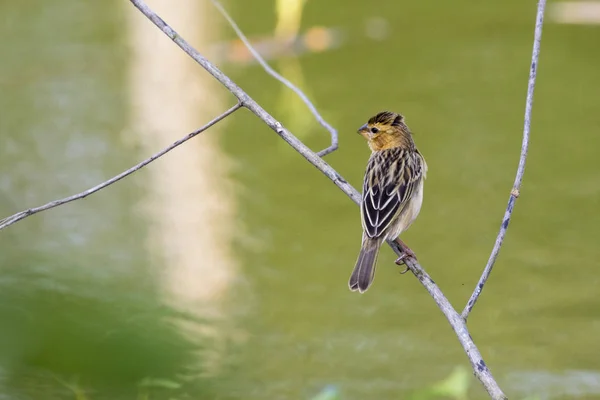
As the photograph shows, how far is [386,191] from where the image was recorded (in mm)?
4086

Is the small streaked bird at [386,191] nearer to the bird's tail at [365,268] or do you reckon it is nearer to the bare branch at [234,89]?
the bird's tail at [365,268]

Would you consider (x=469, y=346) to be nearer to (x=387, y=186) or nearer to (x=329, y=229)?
(x=387, y=186)

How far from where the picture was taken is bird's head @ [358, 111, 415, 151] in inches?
177

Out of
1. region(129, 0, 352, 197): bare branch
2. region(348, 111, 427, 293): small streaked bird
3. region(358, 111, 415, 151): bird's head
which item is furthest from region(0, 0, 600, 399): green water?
region(358, 111, 415, 151): bird's head

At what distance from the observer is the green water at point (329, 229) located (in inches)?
186

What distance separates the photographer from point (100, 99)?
8.45 meters

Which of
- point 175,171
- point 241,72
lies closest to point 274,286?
point 175,171

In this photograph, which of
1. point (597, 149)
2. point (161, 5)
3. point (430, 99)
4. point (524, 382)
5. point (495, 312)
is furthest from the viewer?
point (161, 5)

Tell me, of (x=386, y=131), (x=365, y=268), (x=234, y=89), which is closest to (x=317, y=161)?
(x=234, y=89)

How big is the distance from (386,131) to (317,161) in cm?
136

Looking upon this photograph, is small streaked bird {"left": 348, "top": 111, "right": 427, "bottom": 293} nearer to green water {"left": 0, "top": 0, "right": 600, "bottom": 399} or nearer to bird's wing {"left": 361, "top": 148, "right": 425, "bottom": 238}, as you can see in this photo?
bird's wing {"left": 361, "top": 148, "right": 425, "bottom": 238}

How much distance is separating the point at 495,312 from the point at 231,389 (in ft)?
5.48

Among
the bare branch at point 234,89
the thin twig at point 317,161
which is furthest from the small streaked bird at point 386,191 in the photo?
the bare branch at point 234,89

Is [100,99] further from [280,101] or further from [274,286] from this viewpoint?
[274,286]
